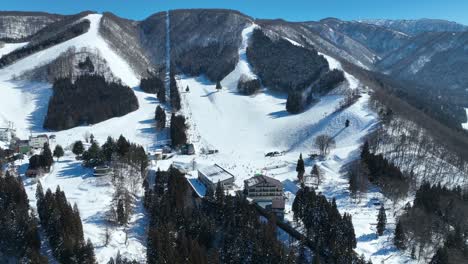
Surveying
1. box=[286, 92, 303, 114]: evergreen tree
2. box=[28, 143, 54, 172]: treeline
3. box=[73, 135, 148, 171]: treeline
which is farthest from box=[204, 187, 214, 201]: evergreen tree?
box=[286, 92, 303, 114]: evergreen tree

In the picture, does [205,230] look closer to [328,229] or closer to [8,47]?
[328,229]

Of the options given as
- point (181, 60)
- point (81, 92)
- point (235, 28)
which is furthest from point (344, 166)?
point (235, 28)

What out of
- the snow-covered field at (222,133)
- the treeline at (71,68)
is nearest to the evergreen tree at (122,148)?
the snow-covered field at (222,133)

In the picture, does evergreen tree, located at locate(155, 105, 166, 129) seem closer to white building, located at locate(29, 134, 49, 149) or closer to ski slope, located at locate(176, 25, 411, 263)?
ski slope, located at locate(176, 25, 411, 263)

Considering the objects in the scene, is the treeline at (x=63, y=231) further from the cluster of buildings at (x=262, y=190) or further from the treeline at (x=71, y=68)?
the treeline at (x=71, y=68)

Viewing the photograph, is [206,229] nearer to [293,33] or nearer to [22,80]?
[22,80]

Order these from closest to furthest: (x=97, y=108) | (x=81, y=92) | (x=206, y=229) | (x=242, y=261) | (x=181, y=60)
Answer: (x=242, y=261), (x=206, y=229), (x=97, y=108), (x=81, y=92), (x=181, y=60)
